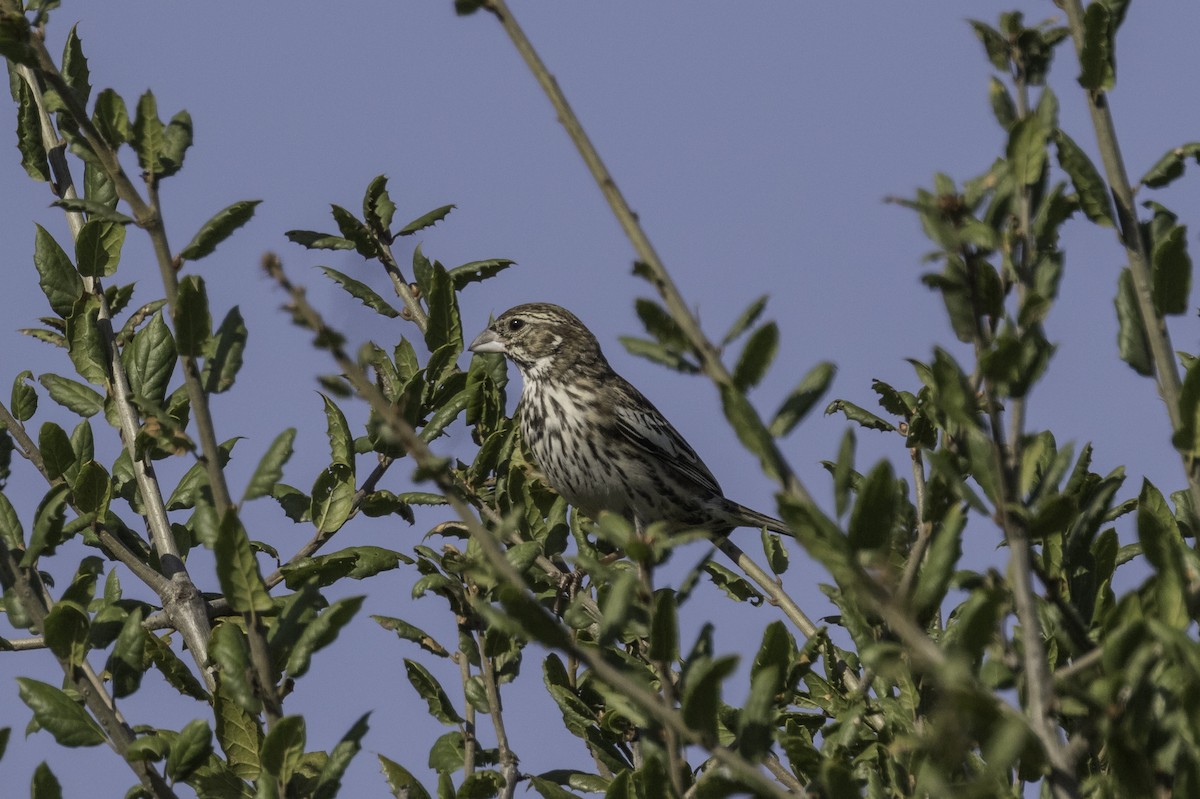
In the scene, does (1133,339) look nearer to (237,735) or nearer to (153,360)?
(237,735)

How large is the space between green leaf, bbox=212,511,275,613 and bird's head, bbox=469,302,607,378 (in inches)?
334

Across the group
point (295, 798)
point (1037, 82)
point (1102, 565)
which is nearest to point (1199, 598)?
point (1102, 565)

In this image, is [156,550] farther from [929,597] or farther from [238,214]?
[929,597]

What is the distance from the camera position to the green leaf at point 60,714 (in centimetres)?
346

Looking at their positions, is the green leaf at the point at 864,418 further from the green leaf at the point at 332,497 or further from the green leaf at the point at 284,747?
the green leaf at the point at 284,747

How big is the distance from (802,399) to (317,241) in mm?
3610

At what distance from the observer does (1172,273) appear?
3062 mm

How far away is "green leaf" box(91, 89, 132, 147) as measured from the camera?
11.7ft

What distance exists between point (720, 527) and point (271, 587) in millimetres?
7411

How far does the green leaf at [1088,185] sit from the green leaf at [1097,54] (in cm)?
12

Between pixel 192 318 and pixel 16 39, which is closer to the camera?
pixel 192 318

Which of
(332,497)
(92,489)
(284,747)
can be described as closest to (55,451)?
(92,489)

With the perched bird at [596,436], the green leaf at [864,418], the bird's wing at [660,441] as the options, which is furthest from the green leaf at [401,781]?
the bird's wing at [660,441]

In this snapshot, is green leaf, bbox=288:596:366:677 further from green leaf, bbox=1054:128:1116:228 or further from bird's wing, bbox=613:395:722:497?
bird's wing, bbox=613:395:722:497
